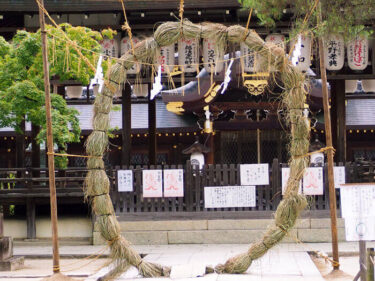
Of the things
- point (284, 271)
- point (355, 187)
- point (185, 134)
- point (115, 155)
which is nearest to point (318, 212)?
point (284, 271)

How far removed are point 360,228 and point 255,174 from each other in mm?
7238

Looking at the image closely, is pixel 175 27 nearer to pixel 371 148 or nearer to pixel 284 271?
pixel 284 271

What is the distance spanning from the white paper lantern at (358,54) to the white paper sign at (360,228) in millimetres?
10015

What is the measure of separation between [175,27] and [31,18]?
9.09 m

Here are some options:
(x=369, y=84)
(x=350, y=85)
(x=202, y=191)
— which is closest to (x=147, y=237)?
(x=202, y=191)

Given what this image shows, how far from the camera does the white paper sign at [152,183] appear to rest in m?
15.6

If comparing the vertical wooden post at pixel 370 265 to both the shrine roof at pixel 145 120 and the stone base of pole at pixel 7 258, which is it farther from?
the shrine roof at pixel 145 120

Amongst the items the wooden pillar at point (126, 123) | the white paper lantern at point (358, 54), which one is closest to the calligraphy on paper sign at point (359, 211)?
the white paper lantern at point (358, 54)

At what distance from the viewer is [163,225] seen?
15.4 metres

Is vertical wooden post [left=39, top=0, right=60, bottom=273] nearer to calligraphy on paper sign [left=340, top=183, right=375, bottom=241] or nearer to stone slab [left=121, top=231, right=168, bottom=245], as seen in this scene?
calligraphy on paper sign [left=340, top=183, right=375, bottom=241]

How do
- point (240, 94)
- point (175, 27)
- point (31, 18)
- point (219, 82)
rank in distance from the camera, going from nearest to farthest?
point (175, 27)
point (31, 18)
point (219, 82)
point (240, 94)

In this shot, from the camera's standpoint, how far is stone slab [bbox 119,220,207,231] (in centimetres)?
1533

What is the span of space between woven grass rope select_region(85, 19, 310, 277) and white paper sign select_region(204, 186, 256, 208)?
17.7ft

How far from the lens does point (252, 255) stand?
32.6 ft
